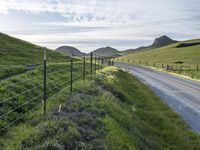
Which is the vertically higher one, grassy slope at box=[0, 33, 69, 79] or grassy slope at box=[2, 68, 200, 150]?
grassy slope at box=[0, 33, 69, 79]

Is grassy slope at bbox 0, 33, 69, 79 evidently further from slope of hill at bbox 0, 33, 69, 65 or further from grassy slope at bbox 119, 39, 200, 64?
grassy slope at bbox 119, 39, 200, 64

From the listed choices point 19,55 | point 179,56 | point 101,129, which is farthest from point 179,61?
point 101,129

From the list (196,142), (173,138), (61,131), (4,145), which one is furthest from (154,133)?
(4,145)

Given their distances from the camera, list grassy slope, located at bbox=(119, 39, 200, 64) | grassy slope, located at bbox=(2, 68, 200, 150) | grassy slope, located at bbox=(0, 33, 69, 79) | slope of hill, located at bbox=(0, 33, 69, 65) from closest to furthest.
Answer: grassy slope, located at bbox=(2, 68, 200, 150), grassy slope, located at bbox=(0, 33, 69, 79), slope of hill, located at bbox=(0, 33, 69, 65), grassy slope, located at bbox=(119, 39, 200, 64)

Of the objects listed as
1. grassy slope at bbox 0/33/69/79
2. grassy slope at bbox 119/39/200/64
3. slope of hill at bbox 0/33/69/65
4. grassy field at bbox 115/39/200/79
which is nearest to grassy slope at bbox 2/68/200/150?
grassy slope at bbox 0/33/69/79

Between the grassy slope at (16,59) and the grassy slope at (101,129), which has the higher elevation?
the grassy slope at (16,59)

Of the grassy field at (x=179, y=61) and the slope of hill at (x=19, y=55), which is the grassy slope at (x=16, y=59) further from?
the grassy field at (x=179, y=61)

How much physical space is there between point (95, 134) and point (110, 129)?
896mm

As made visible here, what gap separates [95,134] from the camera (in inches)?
317

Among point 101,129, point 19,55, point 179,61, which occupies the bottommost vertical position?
point 101,129

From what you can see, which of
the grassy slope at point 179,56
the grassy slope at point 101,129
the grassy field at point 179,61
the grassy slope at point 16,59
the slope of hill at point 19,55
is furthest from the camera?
the grassy slope at point 179,56

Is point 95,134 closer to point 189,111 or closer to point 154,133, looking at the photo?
point 154,133

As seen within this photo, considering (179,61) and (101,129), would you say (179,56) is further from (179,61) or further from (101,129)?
(101,129)

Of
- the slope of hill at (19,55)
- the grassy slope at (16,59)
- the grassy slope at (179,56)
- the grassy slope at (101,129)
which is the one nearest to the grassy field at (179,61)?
the grassy slope at (179,56)
